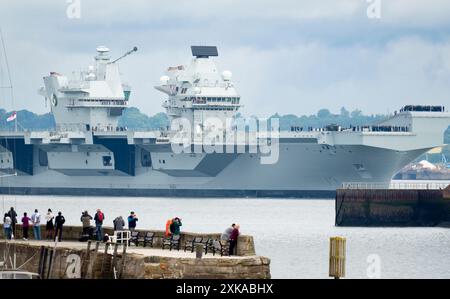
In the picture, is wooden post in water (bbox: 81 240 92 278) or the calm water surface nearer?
wooden post in water (bbox: 81 240 92 278)

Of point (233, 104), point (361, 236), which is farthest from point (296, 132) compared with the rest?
point (361, 236)

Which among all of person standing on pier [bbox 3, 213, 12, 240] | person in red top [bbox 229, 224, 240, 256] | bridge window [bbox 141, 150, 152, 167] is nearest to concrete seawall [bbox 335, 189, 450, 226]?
person standing on pier [bbox 3, 213, 12, 240]

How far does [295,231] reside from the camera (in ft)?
210

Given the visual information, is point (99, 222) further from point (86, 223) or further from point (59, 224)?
point (59, 224)

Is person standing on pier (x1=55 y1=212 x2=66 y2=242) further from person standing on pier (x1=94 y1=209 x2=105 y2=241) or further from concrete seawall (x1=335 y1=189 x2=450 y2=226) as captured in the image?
concrete seawall (x1=335 y1=189 x2=450 y2=226)

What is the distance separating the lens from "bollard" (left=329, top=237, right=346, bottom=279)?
2809 centimetres

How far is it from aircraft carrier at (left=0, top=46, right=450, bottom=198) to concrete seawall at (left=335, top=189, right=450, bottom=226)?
86.6 feet

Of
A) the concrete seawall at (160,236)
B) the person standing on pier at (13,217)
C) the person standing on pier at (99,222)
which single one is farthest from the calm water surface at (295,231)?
the person standing on pier at (99,222)

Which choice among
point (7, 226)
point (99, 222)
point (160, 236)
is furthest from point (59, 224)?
point (160, 236)

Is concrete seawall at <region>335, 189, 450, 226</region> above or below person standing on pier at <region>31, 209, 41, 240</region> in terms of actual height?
below

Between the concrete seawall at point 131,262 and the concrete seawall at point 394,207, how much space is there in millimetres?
31171

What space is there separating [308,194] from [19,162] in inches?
873

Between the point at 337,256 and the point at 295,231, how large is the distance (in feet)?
117
